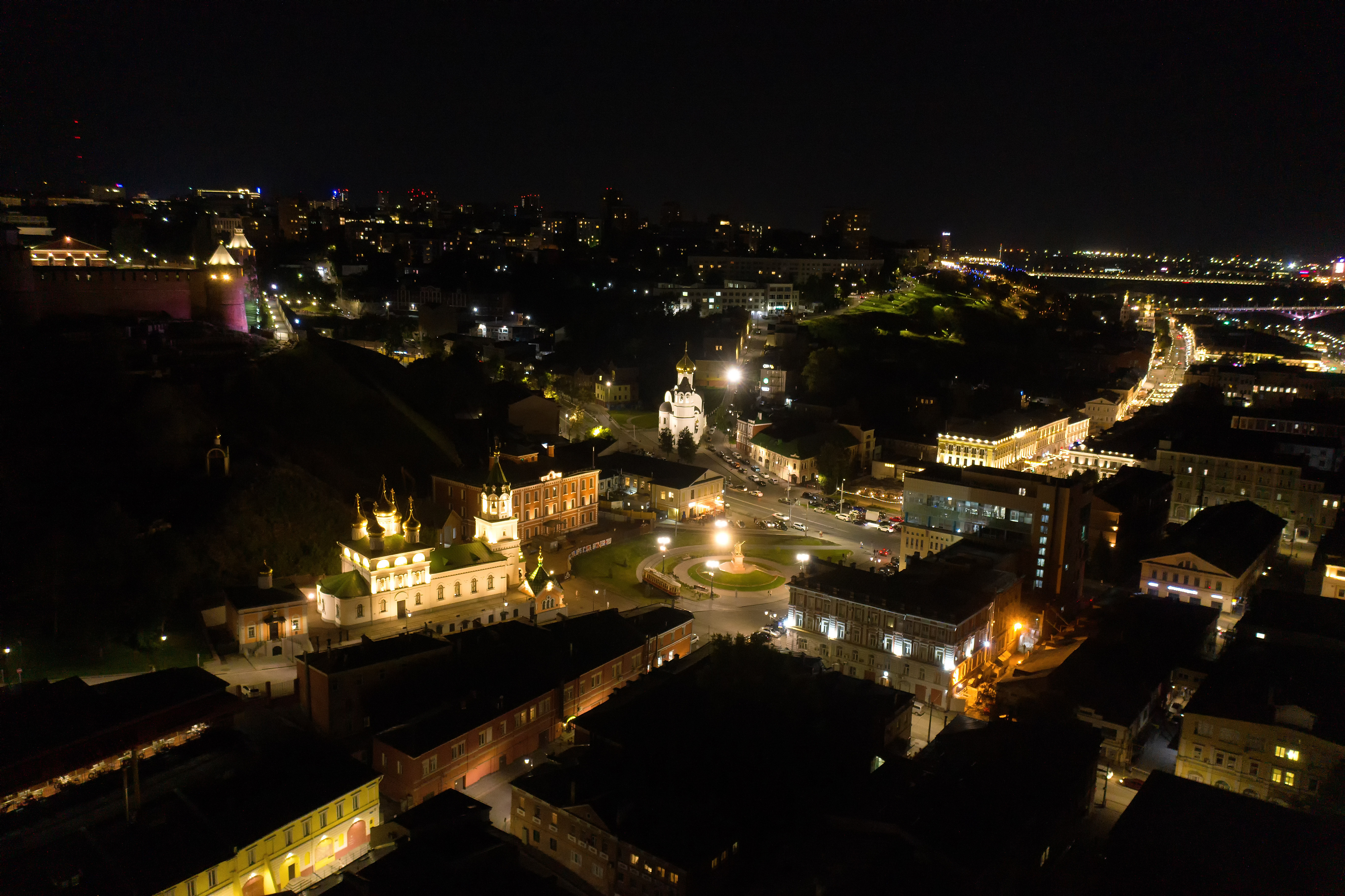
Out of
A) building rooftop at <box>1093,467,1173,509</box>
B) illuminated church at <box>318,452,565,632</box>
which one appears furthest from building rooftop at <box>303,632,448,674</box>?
building rooftop at <box>1093,467,1173,509</box>

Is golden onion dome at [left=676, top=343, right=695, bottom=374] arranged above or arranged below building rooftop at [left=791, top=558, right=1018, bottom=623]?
above

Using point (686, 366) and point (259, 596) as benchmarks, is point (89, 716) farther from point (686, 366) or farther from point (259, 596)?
point (686, 366)

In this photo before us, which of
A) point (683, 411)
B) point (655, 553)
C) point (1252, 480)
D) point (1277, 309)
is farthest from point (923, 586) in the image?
point (1277, 309)

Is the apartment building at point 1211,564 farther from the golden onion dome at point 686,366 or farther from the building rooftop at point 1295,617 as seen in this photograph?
the golden onion dome at point 686,366

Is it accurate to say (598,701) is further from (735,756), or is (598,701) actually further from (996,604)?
(996,604)

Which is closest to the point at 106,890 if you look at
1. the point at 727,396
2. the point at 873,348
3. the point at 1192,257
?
the point at 727,396

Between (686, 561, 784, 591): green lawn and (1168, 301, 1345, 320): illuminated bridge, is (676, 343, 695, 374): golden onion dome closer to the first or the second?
(686, 561, 784, 591): green lawn

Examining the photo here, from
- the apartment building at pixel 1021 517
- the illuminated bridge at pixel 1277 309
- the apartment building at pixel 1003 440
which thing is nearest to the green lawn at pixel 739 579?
the apartment building at pixel 1021 517
